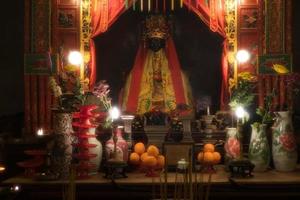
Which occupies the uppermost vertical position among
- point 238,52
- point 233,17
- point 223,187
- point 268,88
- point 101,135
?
point 233,17

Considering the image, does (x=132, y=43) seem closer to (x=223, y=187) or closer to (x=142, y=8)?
(x=142, y=8)

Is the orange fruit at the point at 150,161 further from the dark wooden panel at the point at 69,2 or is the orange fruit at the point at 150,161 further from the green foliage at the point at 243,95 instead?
the dark wooden panel at the point at 69,2

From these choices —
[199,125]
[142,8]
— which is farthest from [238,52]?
[142,8]

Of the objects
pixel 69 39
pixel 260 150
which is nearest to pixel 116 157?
pixel 260 150

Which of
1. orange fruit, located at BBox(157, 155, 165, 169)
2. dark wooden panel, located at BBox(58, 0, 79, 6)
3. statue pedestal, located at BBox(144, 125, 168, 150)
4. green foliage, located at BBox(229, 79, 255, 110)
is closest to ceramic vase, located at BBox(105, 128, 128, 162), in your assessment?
orange fruit, located at BBox(157, 155, 165, 169)

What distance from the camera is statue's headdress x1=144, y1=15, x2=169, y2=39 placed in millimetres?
6500

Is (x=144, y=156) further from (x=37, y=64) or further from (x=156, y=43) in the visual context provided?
(x=156, y=43)

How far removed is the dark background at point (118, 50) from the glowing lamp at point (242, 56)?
711 mm

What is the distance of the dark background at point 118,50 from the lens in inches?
257

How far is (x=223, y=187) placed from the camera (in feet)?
11.6

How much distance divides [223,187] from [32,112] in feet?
9.99

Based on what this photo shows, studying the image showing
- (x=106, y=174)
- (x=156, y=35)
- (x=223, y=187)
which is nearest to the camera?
(x=223, y=187)

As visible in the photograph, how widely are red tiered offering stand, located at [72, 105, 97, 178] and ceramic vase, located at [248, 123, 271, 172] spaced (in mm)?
1211

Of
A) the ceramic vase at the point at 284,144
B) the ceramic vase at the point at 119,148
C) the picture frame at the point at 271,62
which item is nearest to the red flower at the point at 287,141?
the ceramic vase at the point at 284,144
